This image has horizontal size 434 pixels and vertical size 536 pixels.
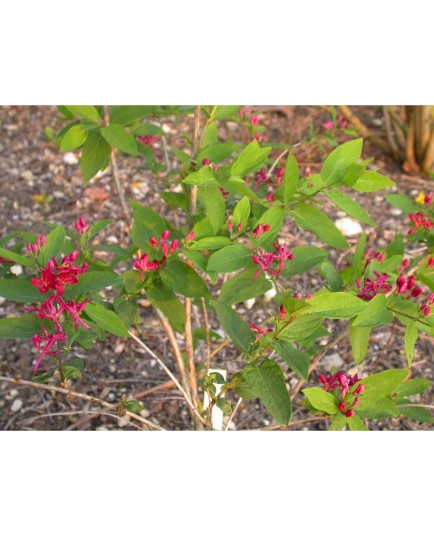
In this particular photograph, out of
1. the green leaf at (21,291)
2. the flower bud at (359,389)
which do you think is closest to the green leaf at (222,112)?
the green leaf at (21,291)

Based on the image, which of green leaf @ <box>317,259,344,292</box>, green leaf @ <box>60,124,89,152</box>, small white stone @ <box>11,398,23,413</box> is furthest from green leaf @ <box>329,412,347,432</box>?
small white stone @ <box>11,398,23,413</box>

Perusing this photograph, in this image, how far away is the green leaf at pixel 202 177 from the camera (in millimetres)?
1198

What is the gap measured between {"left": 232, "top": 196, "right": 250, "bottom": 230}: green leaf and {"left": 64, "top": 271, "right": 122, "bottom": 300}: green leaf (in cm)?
24

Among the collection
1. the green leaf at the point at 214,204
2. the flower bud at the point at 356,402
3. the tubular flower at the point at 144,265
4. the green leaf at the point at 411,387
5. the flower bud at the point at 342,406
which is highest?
the green leaf at the point at 214,204

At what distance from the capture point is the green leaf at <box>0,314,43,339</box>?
118cm

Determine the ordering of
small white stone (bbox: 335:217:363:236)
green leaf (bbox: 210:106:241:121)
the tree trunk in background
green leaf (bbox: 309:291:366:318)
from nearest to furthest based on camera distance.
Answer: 1. green leaf (bbox: 309:291:366:318)
2. green leaf (bbox: 210:106:241:121)
3. small white stone (bbox: 335:217:363:236)
4. the tree trunk in background

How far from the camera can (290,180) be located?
126cm

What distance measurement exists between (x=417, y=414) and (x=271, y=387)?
1.21 feet

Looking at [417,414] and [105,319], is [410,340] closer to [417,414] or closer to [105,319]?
[417,414]

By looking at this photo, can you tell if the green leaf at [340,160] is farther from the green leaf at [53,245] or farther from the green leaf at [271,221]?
the green leaf at [53,245]

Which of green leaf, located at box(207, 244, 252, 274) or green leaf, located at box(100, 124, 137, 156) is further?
green leaf, located at box(100, 124, 137, 156)

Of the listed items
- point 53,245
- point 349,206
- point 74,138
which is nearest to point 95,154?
point 74,138

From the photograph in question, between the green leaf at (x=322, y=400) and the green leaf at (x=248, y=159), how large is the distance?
0.40 meters

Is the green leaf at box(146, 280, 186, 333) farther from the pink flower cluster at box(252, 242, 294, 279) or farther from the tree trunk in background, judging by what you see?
the tree trunk in background
